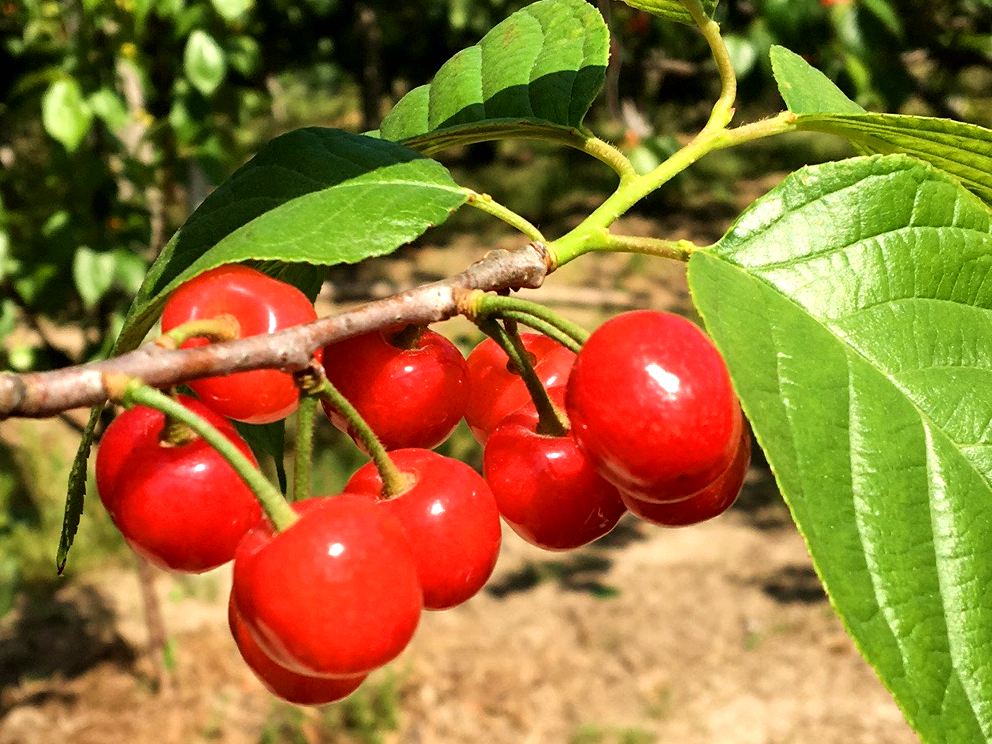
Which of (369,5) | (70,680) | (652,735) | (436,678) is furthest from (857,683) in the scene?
(369,5)

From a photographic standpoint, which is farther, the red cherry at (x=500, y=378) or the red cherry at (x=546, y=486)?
the red cherry at (x=500, y=378)

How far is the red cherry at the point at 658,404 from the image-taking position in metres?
0.89

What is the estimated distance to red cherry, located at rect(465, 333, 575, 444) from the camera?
48.0 inches

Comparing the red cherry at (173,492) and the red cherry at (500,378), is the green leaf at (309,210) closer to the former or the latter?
the red cherry at (173,492)

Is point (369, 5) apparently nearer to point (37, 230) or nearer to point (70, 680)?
point (37, 230)

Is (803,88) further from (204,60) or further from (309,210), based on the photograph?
(204,60)

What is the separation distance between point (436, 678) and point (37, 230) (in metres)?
2.87

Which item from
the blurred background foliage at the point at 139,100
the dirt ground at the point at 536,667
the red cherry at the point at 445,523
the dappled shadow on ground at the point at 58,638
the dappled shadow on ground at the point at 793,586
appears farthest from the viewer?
the dappled shadow on ground at the point at 793,586

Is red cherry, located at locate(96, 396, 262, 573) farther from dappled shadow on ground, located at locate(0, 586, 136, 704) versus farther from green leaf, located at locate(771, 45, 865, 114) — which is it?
dappled shadow on ground, located at locate(0, 586, 136, 704)

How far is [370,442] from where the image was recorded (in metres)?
0.94

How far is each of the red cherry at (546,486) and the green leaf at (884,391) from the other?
25cm

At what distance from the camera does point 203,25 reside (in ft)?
12.4

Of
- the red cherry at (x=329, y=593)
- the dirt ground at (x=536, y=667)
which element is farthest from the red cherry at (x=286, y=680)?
the dirt ground at (x=536, y=667)

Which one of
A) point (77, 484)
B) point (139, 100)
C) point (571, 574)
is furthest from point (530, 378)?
point (571, 574)
